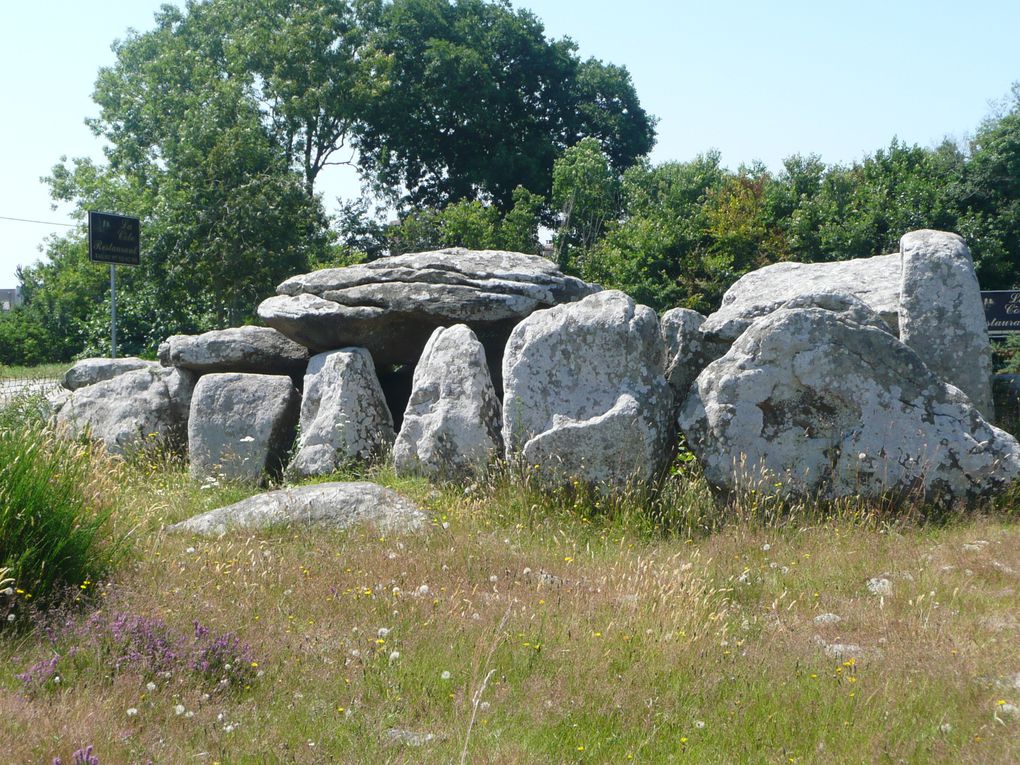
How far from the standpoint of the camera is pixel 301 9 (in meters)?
34.2

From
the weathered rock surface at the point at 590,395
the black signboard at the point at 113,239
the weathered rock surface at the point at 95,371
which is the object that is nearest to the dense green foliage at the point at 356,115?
the black signboard at the point at 113,239

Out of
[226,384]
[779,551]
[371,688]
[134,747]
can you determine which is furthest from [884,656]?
[226,384]

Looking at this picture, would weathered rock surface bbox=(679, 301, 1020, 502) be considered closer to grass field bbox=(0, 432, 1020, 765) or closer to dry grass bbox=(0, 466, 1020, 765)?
dry grass bbox=(0, 466, 1020, 765)

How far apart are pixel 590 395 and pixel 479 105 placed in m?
28.0

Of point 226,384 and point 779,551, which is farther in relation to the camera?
point 226,384

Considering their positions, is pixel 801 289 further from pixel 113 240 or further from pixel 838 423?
pixel 113 240

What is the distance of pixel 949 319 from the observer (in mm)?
9961

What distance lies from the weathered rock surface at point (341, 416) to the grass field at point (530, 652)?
3135mm

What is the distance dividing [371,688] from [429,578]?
5.88 ft

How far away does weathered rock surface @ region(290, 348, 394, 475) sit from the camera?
11.1 metres

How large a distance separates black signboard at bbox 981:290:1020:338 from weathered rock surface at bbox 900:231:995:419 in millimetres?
2806

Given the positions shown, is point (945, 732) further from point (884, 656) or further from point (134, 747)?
point (134, 747)

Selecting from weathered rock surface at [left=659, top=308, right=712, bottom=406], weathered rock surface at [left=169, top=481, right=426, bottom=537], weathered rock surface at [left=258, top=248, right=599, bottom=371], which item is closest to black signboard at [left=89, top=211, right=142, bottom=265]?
weathered rock surface at [left=258, top=248, right=599, bottom=371]

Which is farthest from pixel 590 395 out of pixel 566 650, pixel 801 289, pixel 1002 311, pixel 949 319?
pixel 1002 311
